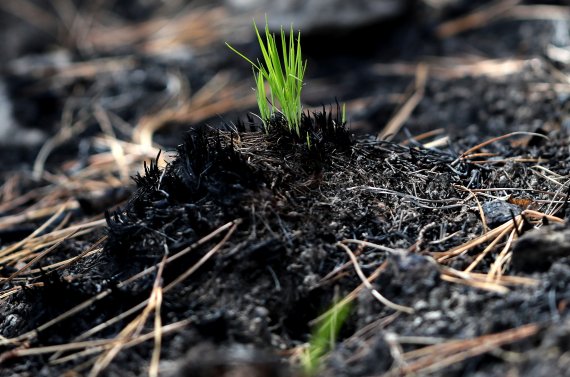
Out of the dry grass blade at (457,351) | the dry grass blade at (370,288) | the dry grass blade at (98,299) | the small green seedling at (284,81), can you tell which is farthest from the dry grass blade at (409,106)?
the dry grass blade at (457,351)

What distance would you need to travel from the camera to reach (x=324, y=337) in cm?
157

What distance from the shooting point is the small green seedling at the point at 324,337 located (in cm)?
146

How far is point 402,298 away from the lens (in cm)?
156

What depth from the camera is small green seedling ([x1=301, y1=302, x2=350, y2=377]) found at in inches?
57.6

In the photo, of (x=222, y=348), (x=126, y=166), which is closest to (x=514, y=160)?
(x=222, y=348)

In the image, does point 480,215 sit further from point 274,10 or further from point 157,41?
point 157,41

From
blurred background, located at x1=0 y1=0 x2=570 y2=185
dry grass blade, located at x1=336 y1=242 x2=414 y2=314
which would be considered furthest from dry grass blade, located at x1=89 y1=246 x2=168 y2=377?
blurred background, located at x1=0 y1=0 x2=570 y2=185

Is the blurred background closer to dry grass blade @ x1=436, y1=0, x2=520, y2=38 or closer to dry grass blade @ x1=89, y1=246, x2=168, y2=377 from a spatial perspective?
dry grass blade @ x1=436, y1=0, x2=520, y2=38

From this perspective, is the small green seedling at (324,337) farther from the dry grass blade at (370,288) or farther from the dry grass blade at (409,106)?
the dry grass blade at (409,106)

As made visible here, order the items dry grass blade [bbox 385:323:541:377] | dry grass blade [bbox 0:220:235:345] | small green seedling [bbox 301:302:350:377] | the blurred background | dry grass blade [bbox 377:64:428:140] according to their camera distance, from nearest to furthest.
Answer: dry grass blade [bbox 385:323:541:377], small green seedling [bbox 301:302:350:377], dry grass blade [bbox 0:220:235:345], dry grass blade [bbox 377:64:428:140], the blurred background

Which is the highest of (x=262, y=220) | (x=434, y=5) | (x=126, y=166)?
(x=434, y=5)

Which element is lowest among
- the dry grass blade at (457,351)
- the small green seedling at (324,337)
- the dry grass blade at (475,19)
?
the small green seedling at (324,337)

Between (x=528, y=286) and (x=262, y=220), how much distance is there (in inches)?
28.6

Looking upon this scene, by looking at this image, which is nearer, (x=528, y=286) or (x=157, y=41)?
(x=528, y=286)
